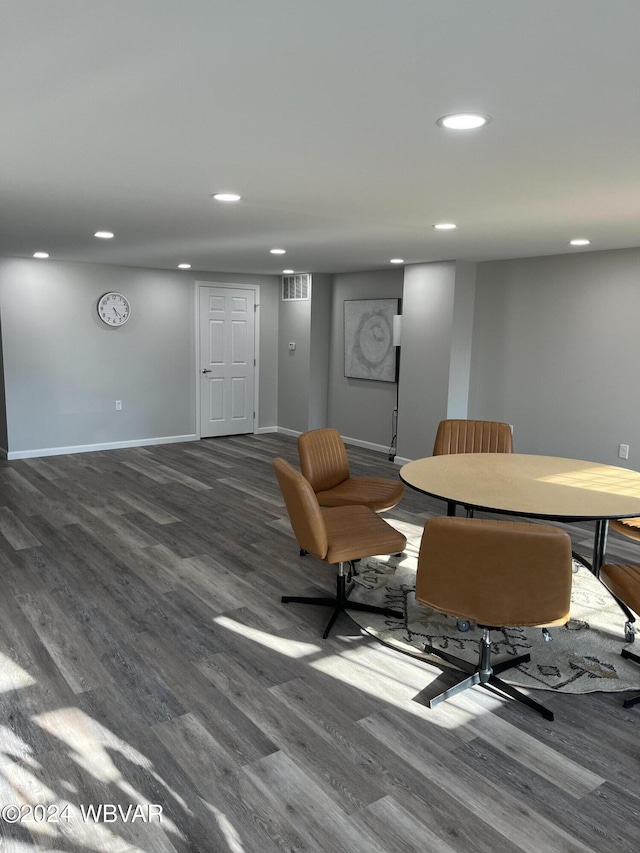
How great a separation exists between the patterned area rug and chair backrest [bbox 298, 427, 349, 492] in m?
0.67

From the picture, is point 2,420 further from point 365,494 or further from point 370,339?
point 365,494

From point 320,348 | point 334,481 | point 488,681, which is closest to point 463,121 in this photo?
point 488,681

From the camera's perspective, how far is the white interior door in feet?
26.7

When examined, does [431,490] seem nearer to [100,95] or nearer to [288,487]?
[288,487]


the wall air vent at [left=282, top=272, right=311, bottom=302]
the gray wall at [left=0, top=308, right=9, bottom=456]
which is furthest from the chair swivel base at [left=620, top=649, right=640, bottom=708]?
the gray wall at [left=0, top=308, right=9, bottom=456]

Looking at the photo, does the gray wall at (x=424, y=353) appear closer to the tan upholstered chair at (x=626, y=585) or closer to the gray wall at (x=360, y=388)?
the gray wall at (x=360, y=388)

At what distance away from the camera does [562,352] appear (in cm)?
559

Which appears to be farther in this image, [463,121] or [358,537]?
[358,537]

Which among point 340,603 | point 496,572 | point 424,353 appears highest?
point 424,353

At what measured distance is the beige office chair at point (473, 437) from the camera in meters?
4.42

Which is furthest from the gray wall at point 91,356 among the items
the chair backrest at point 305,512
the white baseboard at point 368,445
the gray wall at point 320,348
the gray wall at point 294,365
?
the chair backrest at point 305,512

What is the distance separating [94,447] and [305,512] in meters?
5.28

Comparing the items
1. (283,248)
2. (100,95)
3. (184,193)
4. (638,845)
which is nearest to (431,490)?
(638,845)

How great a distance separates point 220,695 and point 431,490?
1.36 m
